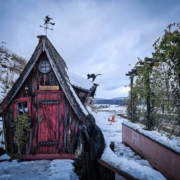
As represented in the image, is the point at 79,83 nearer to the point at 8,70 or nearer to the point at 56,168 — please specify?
the point at 56,168

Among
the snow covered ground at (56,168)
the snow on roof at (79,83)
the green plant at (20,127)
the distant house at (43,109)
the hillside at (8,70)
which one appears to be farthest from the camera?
the hillside at (8,70)

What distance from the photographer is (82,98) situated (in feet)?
25.2

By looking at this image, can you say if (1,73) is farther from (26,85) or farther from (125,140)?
(125,140)

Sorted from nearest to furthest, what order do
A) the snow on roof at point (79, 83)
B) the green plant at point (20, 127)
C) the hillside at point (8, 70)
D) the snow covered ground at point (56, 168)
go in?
the snow covered ground at point (56, 168) → the green plant at point (20, 127) → the snow on roof at point (79, 83) → the hillside at point (8, 70)

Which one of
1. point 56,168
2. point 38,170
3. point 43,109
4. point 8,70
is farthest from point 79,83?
point 8,70

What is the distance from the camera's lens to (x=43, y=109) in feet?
21.7

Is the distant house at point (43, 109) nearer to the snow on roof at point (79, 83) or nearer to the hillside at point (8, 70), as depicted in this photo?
the snow on roof at point (79, 83)

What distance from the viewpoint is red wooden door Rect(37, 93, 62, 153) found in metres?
6.48

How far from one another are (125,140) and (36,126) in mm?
5986

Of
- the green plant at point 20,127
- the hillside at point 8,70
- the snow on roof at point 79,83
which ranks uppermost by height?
the hillside at point 8,70

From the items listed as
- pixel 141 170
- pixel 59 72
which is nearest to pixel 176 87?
pixel 141 170

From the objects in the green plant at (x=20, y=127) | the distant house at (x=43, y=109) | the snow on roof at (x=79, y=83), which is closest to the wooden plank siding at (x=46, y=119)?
the distant house at (x=43, y=109)

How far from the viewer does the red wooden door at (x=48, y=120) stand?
6480mm

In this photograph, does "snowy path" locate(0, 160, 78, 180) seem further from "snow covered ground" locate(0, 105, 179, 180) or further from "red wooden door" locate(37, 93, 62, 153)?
"red wooden door" locate(37, 93, 62, 153)
